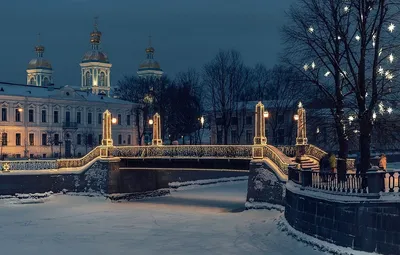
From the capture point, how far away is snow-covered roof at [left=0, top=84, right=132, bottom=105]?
71.5 metres

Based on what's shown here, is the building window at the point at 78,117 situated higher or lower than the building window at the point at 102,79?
lower

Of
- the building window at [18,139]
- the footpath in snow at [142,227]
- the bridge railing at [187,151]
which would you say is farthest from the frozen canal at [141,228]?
the building window at [18,139]

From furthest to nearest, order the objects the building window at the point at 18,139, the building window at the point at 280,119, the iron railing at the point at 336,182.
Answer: the building window at the point at 280,119
the building window at the point at 18,139
the iron railing at the point at 336,182

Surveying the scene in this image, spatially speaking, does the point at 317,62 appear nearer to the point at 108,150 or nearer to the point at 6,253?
the point at 6,253

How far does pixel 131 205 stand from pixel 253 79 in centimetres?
3848

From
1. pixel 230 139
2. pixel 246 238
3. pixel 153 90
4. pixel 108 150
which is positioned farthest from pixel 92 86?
pixel 246 238

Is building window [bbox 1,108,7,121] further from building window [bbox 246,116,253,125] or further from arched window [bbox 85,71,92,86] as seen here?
arched window [bbox 85,71,92,86]

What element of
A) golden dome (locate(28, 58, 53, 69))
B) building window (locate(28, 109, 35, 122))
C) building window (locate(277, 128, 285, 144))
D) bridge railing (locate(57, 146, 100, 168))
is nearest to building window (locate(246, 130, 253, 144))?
building window (locate(277, 128, 285, 144))

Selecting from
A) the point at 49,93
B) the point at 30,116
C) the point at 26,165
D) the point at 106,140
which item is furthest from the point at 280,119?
the point at 26,165

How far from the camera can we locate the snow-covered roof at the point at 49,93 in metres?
71.5

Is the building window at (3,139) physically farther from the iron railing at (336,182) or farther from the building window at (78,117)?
the iron railing at (336,182)

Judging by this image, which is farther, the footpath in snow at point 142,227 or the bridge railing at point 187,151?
the bridge railing at point 187,151

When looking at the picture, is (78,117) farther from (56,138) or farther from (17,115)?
(17,115)

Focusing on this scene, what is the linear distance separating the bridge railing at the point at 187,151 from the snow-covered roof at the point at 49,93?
29.1 meters
